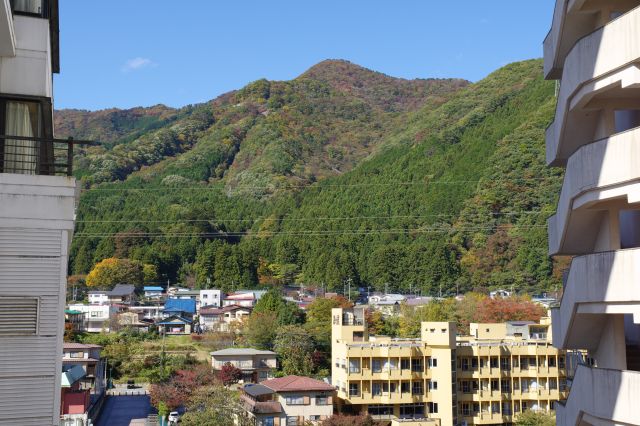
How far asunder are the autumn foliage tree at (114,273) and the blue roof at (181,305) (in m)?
10.1

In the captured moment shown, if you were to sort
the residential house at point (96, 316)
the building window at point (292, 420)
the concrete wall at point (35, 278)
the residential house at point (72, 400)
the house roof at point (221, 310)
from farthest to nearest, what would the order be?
the house roof at point (221, 310) < the residential house at point (96, 316) < the building window at point (292, 420) < the residential house at point (72, 400) < the concrete wall at point (35, 278)

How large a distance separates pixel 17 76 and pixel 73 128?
193m

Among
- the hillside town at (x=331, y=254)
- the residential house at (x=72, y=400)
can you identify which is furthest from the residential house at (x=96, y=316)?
the residential house at (x=72, y=400)

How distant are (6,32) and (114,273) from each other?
69.8 m

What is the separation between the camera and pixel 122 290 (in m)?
68.9

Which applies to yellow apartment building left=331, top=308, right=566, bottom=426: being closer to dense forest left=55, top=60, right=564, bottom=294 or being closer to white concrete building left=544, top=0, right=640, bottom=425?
white concrete building left=544, top=0, right=640, bottom=425

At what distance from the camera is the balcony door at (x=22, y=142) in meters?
6.69

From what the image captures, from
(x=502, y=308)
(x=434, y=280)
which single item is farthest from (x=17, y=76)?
(x=434, y=280)

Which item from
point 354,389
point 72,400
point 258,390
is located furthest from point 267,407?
point 72,400

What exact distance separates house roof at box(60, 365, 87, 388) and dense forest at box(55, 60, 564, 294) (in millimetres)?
28006

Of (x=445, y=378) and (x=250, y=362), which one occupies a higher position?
(x=445, y=378)

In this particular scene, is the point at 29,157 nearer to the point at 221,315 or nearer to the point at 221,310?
the point at 221,315

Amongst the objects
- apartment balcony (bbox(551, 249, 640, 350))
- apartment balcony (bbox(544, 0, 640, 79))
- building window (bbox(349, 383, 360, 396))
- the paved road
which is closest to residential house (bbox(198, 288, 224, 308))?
the paved road

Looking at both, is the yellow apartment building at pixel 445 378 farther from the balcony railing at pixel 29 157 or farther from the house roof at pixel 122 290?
the house roof at pixel 122 290
